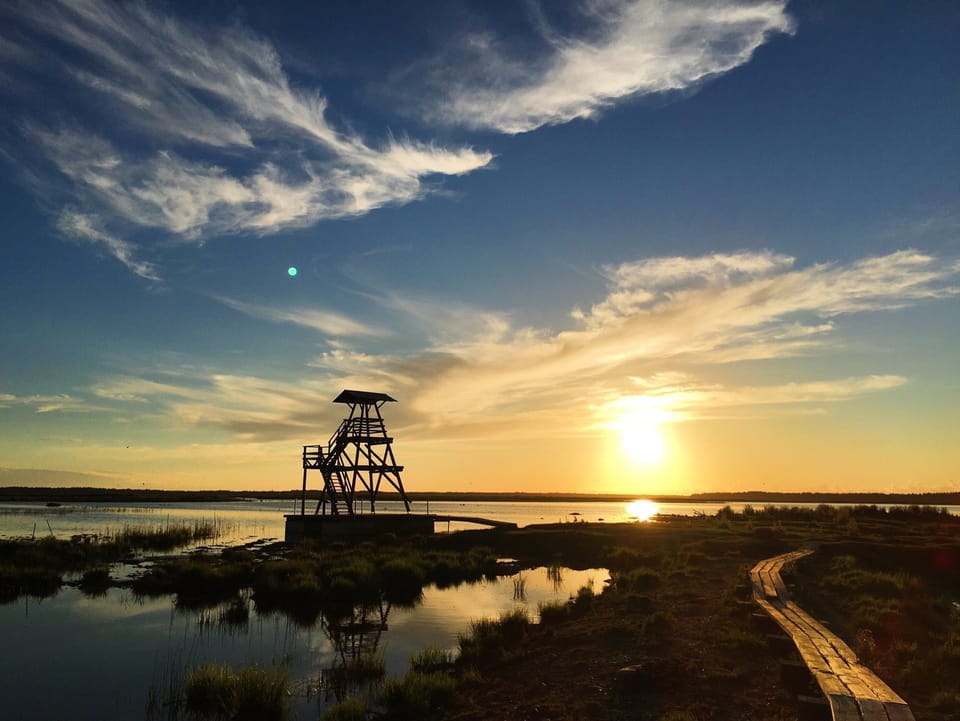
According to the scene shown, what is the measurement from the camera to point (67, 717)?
43.9 feet

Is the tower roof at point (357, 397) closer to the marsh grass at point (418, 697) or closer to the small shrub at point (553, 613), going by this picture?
the small shrub at point (553, 613)

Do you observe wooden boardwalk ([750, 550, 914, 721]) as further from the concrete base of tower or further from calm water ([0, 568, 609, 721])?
the concrete base of tower

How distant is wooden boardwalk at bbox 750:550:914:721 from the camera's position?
9.38m

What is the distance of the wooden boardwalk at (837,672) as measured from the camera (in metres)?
9.38

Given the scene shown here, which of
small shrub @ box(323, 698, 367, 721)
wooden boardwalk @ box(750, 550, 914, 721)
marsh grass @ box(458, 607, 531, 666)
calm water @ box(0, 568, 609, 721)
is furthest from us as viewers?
marsh grass @ box(458, 607, 531, 666)

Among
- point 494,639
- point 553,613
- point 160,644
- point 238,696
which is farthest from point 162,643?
point 553,613

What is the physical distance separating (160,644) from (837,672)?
17381 millimetres

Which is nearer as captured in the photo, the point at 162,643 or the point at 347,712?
the point at 347,712

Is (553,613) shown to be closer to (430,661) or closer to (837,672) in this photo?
(430,661)

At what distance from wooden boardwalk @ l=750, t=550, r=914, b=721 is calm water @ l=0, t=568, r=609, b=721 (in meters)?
8.85

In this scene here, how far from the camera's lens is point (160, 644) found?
19.1m

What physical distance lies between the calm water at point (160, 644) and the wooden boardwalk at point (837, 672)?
8854 mm

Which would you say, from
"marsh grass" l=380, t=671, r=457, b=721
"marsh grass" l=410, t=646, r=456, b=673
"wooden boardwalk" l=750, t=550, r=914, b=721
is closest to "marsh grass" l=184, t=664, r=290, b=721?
"marsh grass" l=380, t=671, r=457, b=721

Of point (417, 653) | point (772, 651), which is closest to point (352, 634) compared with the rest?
point (417, 653)
